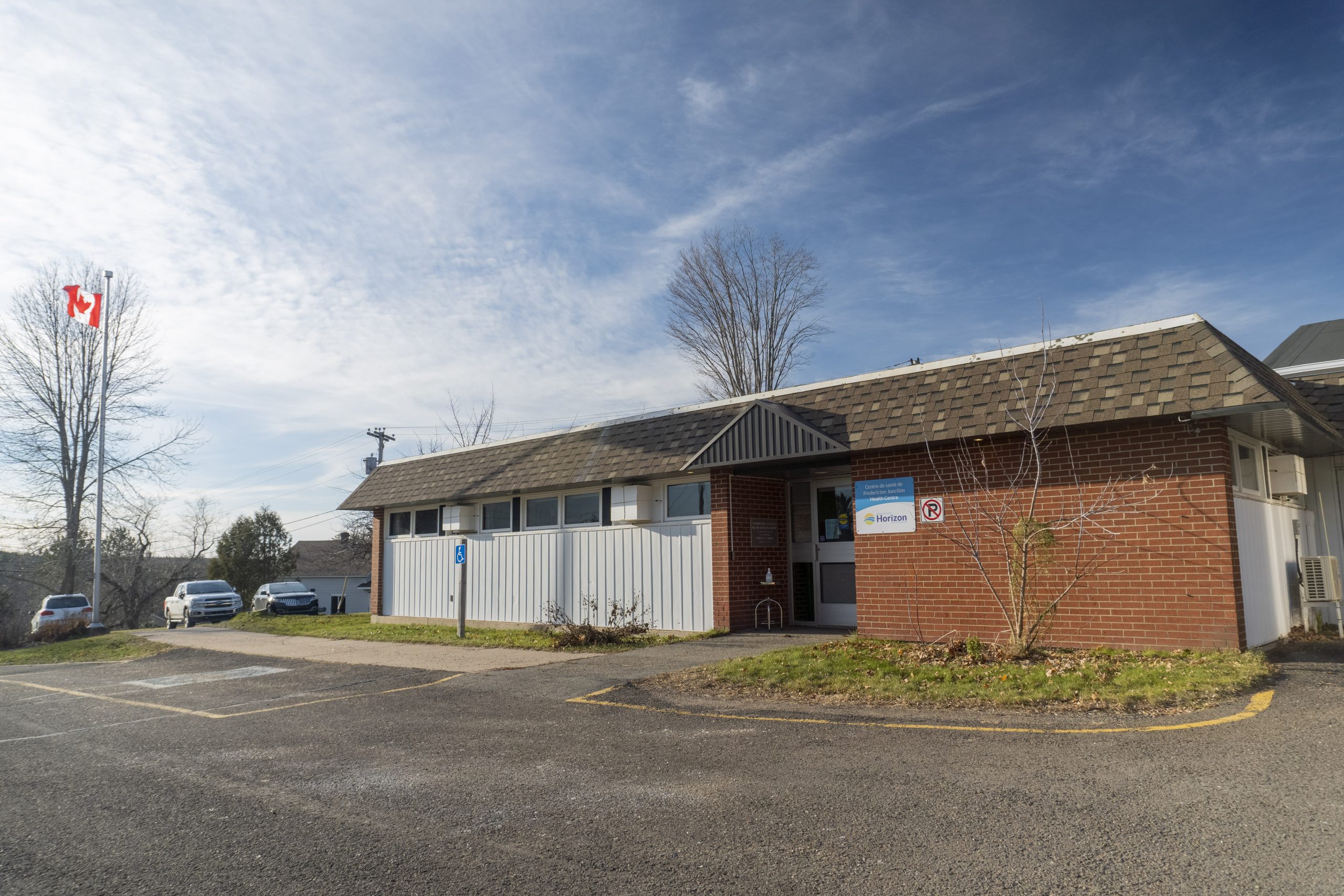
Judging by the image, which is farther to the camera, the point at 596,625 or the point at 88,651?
the point at 88,651

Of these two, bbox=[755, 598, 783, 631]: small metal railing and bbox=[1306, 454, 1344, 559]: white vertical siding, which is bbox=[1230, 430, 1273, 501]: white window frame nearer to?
bbox=[1306, 454, 1344, 559]: white vertical siding

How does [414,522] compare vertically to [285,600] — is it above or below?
above

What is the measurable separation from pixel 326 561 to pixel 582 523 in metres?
56.0

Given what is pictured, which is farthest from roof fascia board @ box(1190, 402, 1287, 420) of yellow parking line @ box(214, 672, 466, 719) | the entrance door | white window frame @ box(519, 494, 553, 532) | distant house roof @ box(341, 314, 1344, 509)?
white window frame @ box(519, 494, 553, 532)

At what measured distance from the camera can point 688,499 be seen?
571 inches

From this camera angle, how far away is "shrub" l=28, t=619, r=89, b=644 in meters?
22.7

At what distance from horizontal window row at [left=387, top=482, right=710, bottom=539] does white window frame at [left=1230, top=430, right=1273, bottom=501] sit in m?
7.49

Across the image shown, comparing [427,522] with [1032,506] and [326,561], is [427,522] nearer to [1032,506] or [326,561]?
[1032,506]

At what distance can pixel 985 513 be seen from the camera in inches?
421

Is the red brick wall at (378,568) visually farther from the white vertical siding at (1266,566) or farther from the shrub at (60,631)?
the white vertical siding at (1266,566)

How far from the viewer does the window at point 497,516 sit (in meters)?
17.9

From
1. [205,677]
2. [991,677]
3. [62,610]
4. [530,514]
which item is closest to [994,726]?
[991,677]

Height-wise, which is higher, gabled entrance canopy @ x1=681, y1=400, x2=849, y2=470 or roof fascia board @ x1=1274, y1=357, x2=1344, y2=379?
roof fascia board @ x1=1274, y1=357, x2=1344, y2=379

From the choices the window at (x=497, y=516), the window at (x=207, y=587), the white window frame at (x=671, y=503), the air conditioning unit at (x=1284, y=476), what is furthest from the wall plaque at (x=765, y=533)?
the window at (x=207, y=587)
